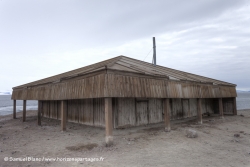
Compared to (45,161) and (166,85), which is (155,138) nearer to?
(166,85)

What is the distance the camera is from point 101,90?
8.91 m

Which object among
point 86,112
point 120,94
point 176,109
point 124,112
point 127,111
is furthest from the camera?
point 176,109

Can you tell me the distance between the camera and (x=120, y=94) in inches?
360

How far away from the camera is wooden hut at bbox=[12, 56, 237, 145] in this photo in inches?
361

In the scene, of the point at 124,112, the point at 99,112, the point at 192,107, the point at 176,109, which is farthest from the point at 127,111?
the point at 192,107

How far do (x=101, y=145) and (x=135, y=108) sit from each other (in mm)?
→ 4603

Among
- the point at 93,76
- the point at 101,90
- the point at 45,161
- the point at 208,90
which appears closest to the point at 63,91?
the point at 93,76

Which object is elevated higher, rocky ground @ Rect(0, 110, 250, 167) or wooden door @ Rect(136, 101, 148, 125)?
wooden door @ Rect(136, 101, 148, 125)

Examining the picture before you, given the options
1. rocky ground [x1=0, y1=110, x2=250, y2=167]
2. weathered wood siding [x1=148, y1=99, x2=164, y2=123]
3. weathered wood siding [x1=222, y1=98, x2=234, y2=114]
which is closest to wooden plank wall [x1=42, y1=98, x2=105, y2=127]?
rocky ground [x1=0, y1=110, x2=250, y2=167]

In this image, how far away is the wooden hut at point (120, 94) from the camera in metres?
9.17

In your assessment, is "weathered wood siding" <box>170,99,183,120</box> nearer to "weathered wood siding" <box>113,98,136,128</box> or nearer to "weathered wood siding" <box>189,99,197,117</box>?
"weathered wood siding" <box>189,99,197,117</box>

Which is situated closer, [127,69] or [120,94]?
[120,94]

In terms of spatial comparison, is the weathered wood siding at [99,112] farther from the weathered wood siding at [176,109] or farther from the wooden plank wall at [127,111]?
the weathered wood siding at [176,109]

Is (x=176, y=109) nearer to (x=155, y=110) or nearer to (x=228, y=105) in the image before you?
(x=155, y=110)
